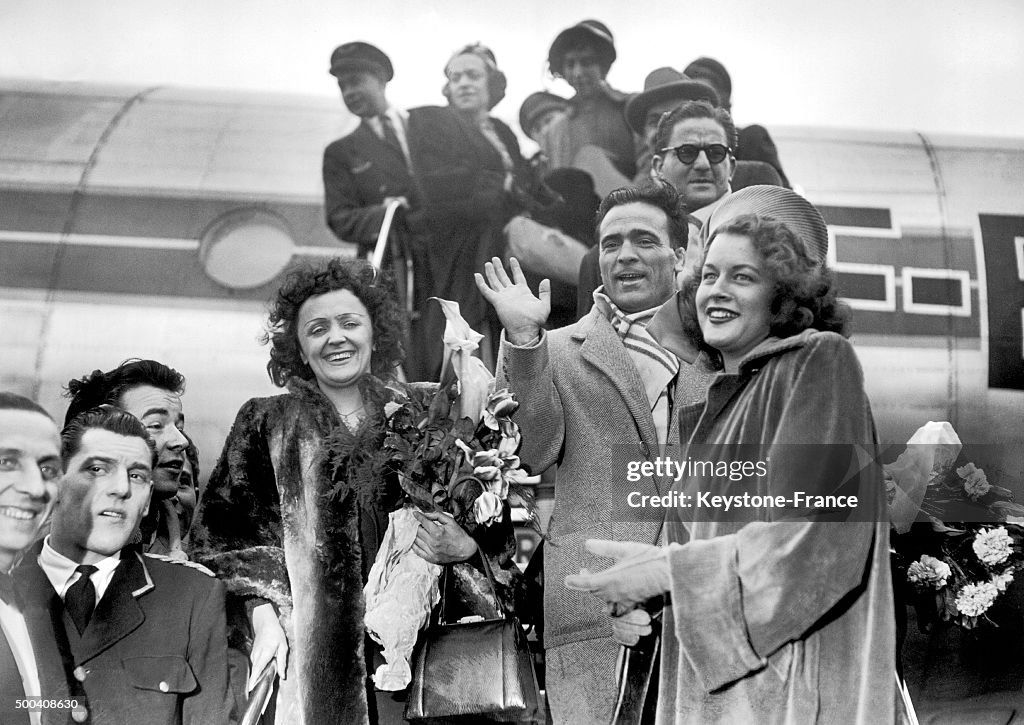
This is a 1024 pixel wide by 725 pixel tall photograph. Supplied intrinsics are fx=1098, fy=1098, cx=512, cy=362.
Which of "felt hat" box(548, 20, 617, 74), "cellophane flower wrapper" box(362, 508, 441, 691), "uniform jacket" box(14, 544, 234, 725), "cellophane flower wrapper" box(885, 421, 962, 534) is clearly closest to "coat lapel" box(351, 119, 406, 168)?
"felt hat" box(548, 20, 617, 74)

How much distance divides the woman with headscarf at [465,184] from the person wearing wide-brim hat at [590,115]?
16cm

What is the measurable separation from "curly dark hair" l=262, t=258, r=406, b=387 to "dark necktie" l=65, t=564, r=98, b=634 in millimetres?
799

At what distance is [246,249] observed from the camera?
364cm

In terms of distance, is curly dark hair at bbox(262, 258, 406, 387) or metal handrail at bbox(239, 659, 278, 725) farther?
curly dark hair at bbox(262, 258, 406, 387)

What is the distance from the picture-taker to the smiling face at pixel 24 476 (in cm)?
325

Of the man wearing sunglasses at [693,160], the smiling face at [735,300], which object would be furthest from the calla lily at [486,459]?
the smiling face at [735,300]

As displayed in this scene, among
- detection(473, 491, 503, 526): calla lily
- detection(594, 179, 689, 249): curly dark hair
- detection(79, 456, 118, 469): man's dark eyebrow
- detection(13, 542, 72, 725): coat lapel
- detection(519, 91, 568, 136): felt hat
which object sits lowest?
detection(13, 542, 72, 725): coat lapel

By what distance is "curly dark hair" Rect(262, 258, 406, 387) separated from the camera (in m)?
3.48

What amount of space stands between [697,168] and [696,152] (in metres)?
0.06

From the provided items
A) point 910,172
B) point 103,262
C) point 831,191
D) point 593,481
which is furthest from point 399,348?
point 910,172

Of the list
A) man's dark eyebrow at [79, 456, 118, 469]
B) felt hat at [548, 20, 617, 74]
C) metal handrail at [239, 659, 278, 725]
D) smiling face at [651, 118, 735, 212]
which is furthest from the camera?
felt hat at [548, 20, 617, 74]

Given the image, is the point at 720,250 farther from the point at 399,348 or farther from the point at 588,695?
the point at 588,695

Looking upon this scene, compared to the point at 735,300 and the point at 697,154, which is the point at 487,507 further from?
the point at 697,154

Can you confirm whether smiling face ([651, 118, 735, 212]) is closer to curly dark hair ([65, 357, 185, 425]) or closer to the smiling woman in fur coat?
the smiling woman in fur coat
